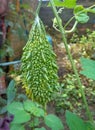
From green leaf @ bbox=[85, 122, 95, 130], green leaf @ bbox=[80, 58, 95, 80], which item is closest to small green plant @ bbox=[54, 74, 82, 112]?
green leaf @ bbox=[85, 122, 95, 130]

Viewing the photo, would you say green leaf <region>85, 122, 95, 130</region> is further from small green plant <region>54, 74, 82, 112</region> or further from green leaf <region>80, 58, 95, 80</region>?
small green plant <region>54, 74, 82, 112</region>

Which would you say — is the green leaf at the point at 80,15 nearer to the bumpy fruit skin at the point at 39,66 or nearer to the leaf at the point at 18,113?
the bumpy fruit skin at the point at 39,66

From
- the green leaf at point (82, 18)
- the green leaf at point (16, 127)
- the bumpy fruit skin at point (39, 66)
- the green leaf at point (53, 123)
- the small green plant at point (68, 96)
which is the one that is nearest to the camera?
the bumpy fruit skin at point (39, 66)

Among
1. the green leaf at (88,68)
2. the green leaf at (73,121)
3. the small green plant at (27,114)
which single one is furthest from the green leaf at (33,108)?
the green leaf at (88,68)

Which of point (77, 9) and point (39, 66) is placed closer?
point (39, 66)

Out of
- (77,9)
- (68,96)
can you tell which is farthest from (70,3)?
(68,96)

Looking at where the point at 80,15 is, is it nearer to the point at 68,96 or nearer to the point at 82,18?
the point at 82,18
